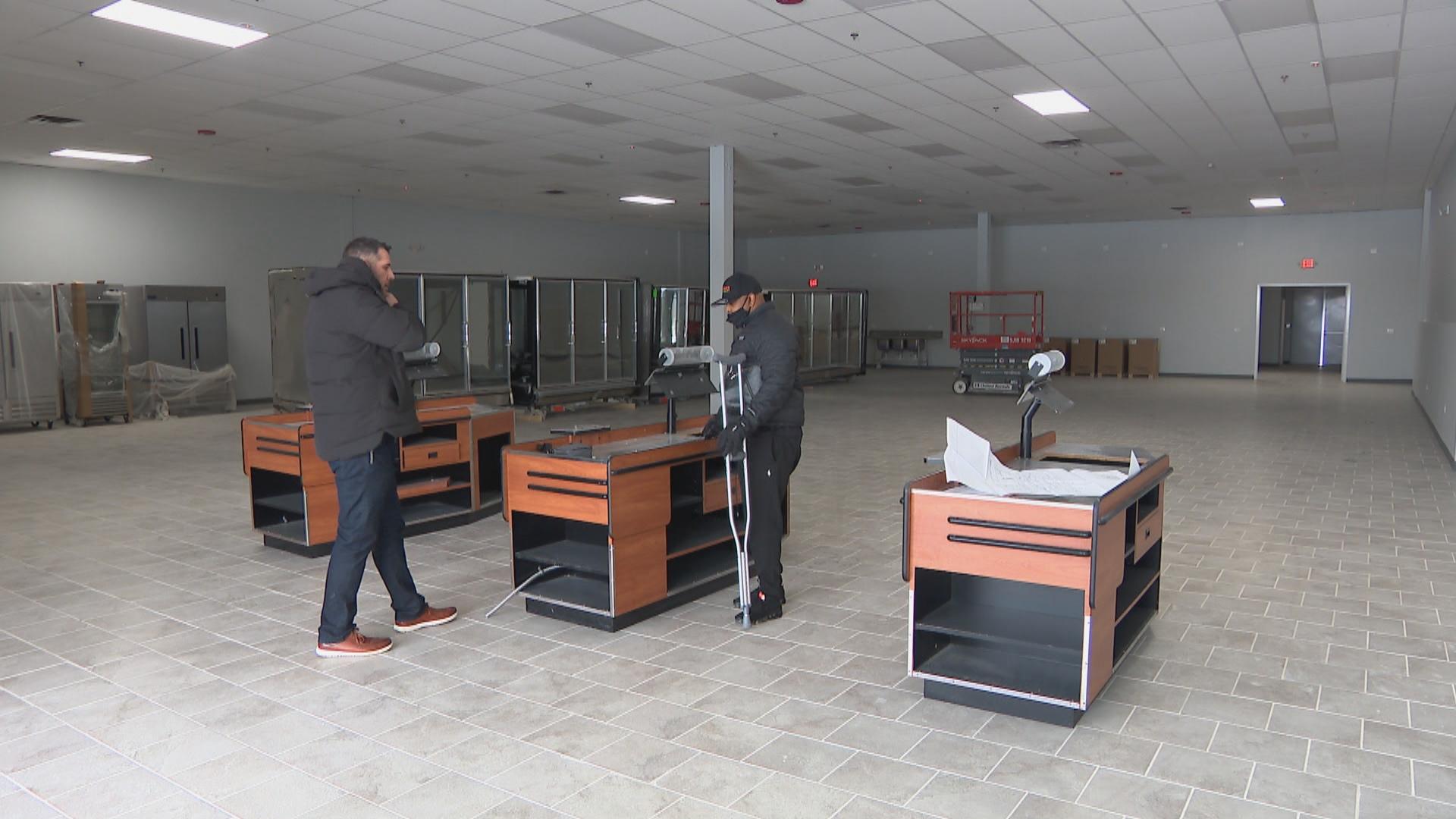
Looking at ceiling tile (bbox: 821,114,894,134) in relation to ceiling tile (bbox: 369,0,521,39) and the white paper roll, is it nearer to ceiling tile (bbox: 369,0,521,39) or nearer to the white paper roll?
ceiling tile (bbox: 369,0,521,39)

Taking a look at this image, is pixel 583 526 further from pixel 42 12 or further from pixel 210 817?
pixel 42 12

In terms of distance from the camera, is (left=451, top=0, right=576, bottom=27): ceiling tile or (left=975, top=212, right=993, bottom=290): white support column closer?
(left=451, top=0, right=576, bottom=27): ceiling tile

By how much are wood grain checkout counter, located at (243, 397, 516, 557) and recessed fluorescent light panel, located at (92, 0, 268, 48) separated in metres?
2.98

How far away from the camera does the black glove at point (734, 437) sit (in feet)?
14.6

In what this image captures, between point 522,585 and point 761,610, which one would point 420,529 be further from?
point 761,610

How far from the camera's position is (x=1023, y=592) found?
3.97 m

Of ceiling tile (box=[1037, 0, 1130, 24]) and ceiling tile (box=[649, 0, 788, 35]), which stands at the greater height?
ceiling tile (box=[649, 0, 788, 35])

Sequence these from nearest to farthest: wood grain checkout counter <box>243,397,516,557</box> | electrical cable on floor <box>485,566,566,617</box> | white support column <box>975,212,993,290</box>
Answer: electrical cable on floor <box>485,566,566,617</box> < wood grain checkout counter <box>243,397,516,557</box> < white support column <box>975,212,993,290</box>

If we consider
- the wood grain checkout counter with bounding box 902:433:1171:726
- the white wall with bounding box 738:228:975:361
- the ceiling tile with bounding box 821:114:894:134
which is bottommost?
the wood grain checkout counter with bounding box 902:433:1171:726

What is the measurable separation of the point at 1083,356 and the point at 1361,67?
48.2ft

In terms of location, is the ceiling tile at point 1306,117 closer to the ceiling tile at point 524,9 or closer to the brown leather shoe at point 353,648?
the ceiling tile at point 524,9

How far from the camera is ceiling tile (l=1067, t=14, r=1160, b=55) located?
711cm

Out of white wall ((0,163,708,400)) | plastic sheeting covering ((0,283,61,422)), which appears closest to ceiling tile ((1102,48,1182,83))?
plastic sheeting covering ((0,283,61,422))

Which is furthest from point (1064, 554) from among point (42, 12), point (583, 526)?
point (42, 12)
